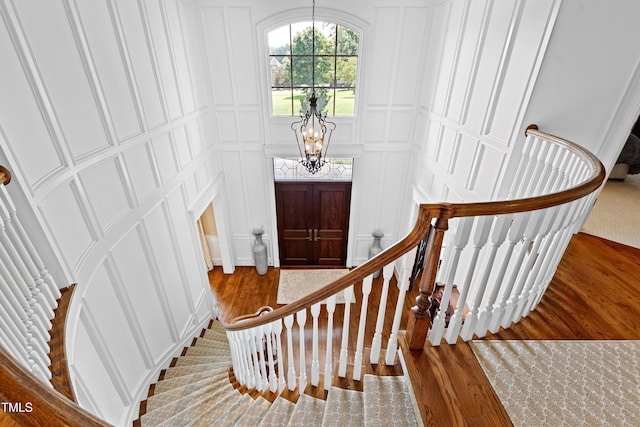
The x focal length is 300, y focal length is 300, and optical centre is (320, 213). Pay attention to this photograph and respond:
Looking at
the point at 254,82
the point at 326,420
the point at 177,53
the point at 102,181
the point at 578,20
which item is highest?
the point at 578,20

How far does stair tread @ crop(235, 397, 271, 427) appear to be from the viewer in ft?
7.11

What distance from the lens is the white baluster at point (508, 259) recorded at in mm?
1469

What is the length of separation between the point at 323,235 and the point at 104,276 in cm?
405

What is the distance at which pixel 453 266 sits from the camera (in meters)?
1.48

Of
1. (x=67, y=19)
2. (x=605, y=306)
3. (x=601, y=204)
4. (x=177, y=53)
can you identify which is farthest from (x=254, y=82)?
(x=601, y=204)

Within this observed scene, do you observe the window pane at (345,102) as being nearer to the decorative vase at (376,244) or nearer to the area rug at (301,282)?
the decorative vase at (376,244)

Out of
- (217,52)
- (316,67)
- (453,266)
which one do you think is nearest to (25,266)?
(453,266)

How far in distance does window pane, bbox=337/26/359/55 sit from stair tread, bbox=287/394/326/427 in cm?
472

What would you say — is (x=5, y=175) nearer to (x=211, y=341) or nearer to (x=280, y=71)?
(x=211, y=341)

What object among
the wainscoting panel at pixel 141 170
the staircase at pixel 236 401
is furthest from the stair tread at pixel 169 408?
the wainscoting panel at pixel 141 170

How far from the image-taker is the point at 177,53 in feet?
12.5

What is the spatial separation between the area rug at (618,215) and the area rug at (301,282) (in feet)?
11.7

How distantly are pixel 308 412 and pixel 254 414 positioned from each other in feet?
2.21

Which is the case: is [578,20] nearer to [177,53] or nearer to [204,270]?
[177,53]
